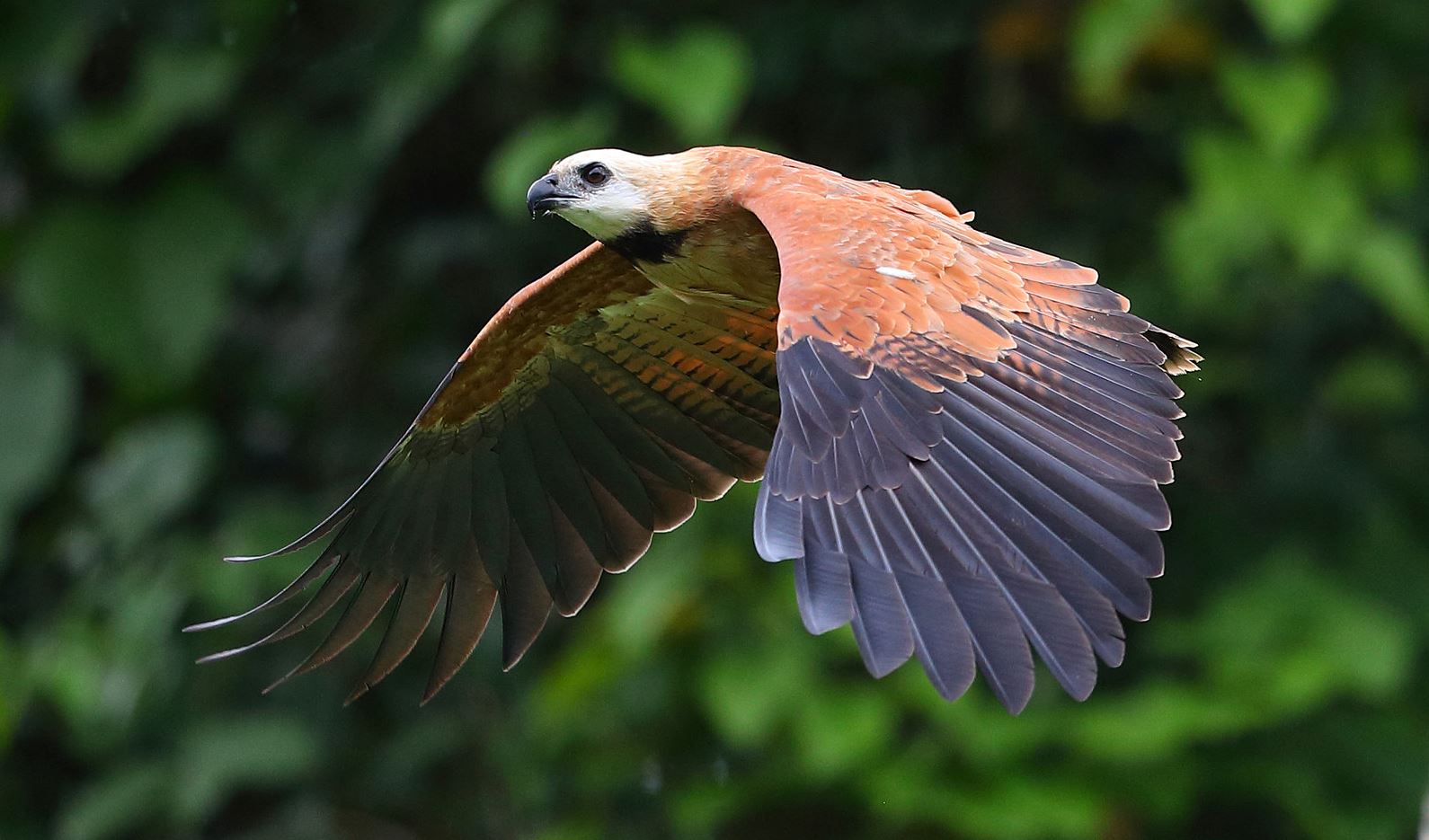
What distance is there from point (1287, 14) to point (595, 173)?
8.21 feet

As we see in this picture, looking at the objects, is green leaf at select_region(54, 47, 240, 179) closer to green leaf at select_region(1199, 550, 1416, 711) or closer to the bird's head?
the bird's head

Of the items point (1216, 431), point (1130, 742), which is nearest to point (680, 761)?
point (1130, 742)

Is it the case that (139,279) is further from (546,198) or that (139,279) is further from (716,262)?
(716,262)

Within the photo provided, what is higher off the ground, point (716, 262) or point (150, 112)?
point (716, 262)

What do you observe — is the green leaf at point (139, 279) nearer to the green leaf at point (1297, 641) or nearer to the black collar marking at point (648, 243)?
the black collar marking at point (648, 243)

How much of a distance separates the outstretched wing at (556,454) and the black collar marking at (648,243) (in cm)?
8

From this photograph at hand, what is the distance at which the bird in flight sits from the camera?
11.2 ft

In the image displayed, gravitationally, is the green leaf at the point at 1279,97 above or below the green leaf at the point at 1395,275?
above

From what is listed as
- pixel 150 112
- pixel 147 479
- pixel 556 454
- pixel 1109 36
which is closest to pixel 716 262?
pixel 556 454

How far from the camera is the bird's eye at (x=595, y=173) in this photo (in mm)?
4809

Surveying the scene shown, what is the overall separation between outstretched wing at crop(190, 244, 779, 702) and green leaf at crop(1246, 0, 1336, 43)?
2.28m

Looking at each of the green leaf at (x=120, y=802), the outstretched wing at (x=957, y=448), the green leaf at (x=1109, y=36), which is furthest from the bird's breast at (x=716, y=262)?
the green leaf at (x=120, y=802)

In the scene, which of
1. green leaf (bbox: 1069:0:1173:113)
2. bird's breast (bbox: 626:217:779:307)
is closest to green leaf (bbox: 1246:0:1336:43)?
green leaf (bbox: 1069:0:1173:113)

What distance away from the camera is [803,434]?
3.69m
